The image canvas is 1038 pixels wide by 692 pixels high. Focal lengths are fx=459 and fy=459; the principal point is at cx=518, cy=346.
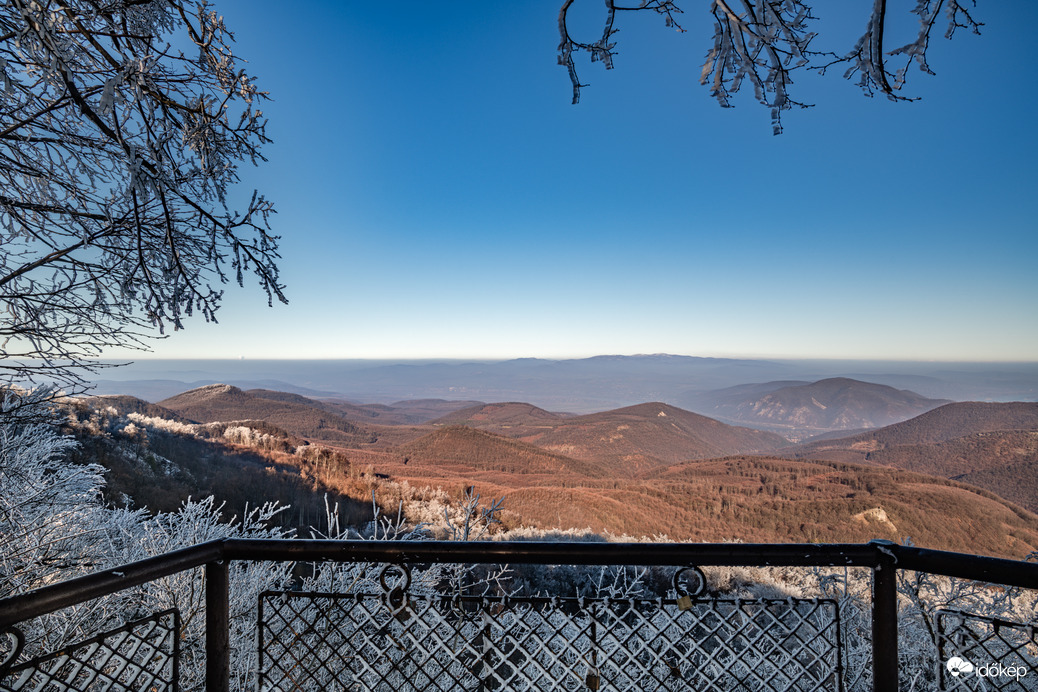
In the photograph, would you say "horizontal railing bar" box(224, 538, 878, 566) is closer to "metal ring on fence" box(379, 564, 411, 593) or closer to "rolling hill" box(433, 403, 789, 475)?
"metal ring on fence" box(379, 564, 411, 593)

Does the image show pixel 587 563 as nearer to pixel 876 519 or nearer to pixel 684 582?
pixel 684 582

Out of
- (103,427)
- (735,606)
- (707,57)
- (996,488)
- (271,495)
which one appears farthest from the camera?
(996,488)

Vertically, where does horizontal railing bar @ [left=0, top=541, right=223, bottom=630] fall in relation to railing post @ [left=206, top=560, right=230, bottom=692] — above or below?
above

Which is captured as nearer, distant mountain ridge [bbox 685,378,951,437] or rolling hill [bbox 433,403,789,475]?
rolling hill [bbox 433,403,789,475]

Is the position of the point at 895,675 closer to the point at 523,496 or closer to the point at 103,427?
the point at 103,427

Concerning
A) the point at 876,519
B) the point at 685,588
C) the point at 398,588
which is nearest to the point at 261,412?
the point at 876,519

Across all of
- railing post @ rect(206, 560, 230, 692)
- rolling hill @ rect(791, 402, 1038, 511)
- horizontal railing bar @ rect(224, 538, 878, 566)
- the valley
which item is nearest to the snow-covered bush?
railing post @ rect(206, 560, 230, 692)

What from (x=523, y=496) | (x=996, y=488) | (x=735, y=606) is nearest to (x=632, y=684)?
(x=735, y=606)
